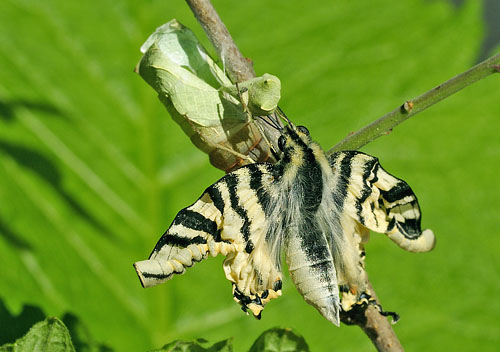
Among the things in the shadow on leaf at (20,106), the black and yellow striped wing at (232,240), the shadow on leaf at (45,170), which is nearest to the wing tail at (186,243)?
the black and yellow striped wing at (232,240)

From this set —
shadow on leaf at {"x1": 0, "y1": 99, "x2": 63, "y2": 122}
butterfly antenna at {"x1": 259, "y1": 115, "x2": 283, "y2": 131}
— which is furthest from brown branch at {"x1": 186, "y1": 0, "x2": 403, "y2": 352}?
shadow on leaf at {"x1": 0, "y1": 99, "x2": 63, "y2": 122}

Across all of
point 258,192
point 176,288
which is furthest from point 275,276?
point 176,288

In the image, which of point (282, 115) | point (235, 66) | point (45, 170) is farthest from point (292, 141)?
point (45, 170)

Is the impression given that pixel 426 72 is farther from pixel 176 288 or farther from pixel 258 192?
pixel 258 192

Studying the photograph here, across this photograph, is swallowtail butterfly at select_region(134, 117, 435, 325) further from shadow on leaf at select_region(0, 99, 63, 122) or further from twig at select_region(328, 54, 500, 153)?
shadow on leaf at select_region(0, 99, 63, 122)

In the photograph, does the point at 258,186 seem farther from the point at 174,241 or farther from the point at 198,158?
the point at 198,158
